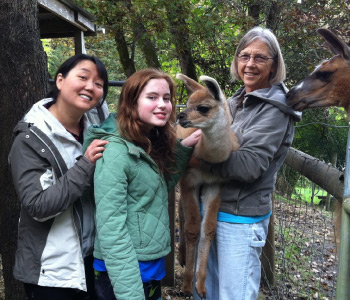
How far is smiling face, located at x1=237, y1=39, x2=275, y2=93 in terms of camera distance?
2297 mm

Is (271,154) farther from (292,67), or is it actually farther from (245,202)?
(292,67)

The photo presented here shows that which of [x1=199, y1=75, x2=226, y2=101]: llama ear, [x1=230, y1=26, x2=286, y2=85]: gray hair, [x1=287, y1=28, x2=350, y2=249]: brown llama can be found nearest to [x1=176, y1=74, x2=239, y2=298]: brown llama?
[x1=199, y1=75, x2=226, y2=101]: llama ear

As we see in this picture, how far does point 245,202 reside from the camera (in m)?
2.21

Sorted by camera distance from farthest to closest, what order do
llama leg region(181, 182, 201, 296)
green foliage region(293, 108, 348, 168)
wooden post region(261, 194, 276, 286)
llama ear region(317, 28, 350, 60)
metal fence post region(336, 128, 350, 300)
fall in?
green foliage region(293, 108, 348, 168) → wooden post region(261, 194, 276, 286) → llama ear region(317, 28, 350, 60) → llama leg region(181, 182, 201, 296) → metal fence post region(336, 128, 350, 300)

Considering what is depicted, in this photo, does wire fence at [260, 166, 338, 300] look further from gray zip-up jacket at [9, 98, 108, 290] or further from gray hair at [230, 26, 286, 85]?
gray zip-up jacket at [9, 98, 108, 290]

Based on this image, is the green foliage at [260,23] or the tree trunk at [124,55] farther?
the tree trunk at [124,55]

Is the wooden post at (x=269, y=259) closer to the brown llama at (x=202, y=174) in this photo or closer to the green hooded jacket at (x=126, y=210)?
the brown llama at (x=202, y=174)

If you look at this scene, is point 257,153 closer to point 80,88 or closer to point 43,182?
point 80,88

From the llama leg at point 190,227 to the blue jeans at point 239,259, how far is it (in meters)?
0.30

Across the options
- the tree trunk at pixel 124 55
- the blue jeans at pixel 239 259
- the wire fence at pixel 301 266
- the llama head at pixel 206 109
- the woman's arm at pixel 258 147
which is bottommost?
the wire fence at pixel 301 266

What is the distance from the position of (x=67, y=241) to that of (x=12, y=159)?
19.8 inches

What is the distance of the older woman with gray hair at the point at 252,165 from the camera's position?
2.11 m

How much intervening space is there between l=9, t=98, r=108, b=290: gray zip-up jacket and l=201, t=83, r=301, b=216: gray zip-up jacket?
2.56 ft

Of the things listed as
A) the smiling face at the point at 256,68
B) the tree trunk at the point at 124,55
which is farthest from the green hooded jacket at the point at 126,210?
the tree trunk at the point at 124,55
